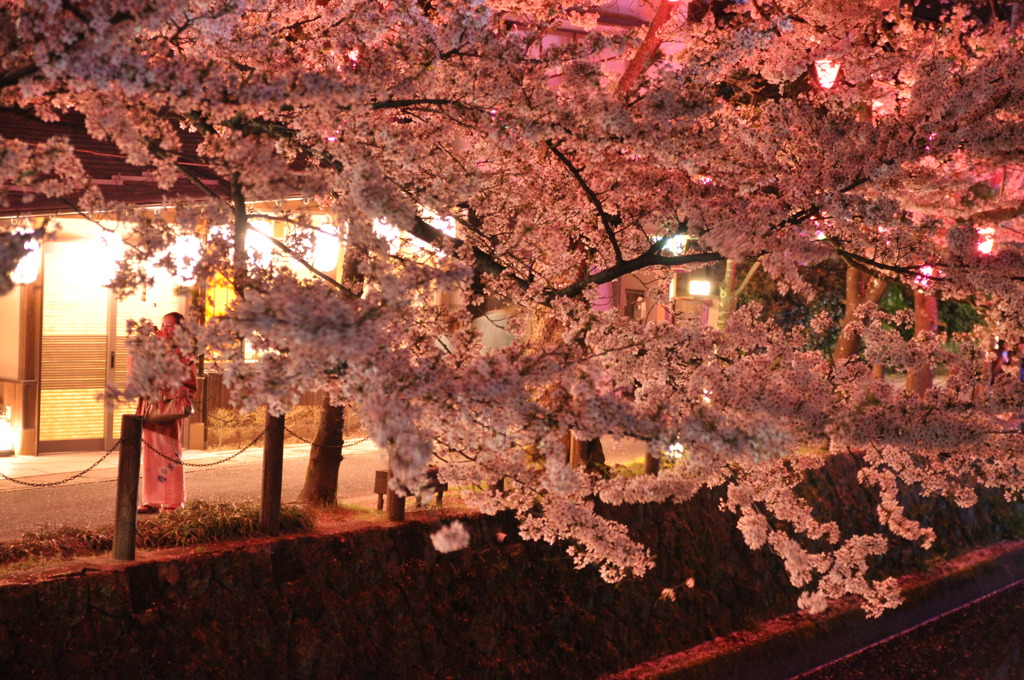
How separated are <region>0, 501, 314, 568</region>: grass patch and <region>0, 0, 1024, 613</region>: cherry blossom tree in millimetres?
2219

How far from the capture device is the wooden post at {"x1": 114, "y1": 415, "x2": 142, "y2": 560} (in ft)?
22.5

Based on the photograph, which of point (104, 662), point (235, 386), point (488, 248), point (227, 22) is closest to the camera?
point (235, 386)

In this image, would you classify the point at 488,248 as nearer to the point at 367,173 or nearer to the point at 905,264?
the point at 367,173

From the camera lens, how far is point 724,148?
21.1 ft

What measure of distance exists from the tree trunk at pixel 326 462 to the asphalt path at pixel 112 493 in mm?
515

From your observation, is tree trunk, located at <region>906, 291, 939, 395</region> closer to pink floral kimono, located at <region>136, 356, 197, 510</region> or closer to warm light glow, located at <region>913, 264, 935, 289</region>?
warm light glow, located at <region>913, 264, 935, 289</region>

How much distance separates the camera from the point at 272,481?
7.78 m

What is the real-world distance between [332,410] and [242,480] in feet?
9.62

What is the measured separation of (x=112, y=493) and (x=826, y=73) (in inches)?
410

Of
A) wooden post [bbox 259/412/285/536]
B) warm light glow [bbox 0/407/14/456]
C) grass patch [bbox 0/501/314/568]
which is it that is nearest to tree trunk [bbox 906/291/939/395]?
grass patch [bbox 0/501/314/568]

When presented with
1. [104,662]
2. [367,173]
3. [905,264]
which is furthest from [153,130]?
[905,264]

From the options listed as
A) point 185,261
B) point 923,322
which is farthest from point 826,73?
point 185,261

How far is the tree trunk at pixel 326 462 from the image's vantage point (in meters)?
9.23

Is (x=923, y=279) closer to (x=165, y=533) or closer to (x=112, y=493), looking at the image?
(x=165, y=533)
